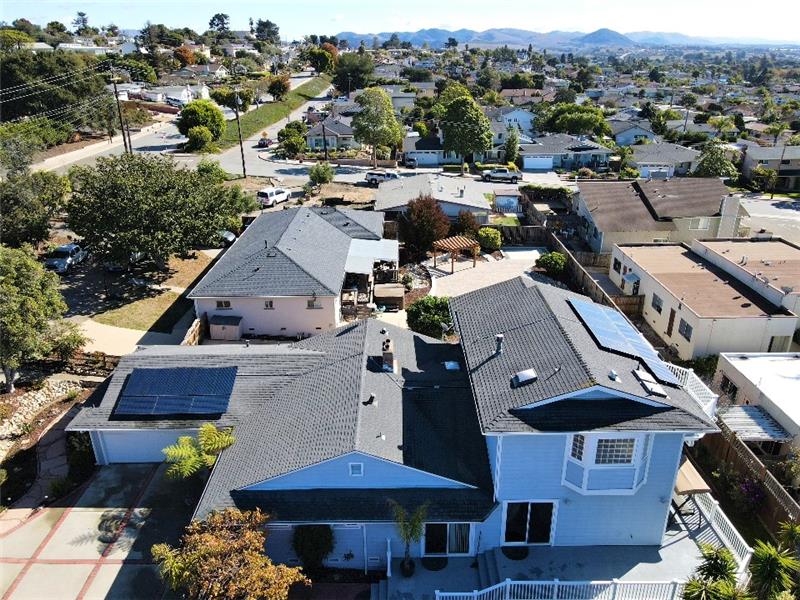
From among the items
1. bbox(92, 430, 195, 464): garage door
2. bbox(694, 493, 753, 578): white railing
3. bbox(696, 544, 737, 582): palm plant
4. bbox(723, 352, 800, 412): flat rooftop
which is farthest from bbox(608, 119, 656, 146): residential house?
bbox(92, 430, 195, 464): garage door

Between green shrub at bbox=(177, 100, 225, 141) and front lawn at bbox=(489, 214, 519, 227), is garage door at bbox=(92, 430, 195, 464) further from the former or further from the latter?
green shrub at bbox=(177, 100, 225, 141)

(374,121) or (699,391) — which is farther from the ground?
(374,121)

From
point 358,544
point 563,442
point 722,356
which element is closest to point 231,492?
point 358,544

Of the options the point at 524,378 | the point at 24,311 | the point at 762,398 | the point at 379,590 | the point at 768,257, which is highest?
the point at 524,378

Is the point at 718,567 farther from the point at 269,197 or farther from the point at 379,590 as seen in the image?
the point at 269,197

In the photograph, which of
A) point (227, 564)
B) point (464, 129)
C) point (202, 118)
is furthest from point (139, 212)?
point (202, 118)

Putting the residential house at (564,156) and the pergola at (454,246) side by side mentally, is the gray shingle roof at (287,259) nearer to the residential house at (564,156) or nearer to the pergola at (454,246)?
the pergola at (454,246)
